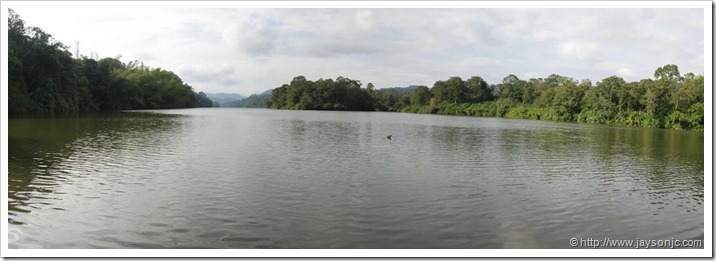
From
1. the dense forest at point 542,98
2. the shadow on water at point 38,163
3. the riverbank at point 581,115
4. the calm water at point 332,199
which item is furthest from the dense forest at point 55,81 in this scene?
the riverbank at point 581,115

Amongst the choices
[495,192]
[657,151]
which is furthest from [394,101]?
[495,192]

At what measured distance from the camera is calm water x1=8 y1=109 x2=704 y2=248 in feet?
26.0

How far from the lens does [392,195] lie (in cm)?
1113

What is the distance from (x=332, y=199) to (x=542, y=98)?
270 feet

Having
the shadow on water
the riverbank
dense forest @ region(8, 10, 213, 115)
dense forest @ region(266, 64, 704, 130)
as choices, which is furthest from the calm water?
dense forest @ region(266, 64, 704, 130)

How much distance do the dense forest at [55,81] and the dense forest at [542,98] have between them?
56016mm

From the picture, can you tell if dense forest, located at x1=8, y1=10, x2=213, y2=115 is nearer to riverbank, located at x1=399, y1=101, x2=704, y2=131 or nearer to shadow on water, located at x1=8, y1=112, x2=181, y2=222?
shadow on water, located at x1=8, y1=112, x2=181, y2=222

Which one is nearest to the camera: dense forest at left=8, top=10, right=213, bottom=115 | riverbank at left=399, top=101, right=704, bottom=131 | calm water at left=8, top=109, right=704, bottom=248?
calm water at left=8, top=109, right=704, bottom=248

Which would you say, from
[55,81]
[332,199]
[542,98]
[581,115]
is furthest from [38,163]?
[542,98]

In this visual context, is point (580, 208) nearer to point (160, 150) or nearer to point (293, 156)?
point (293, 156)

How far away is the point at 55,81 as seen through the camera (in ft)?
183

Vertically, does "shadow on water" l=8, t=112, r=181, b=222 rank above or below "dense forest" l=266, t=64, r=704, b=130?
below

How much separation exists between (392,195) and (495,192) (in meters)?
2.57

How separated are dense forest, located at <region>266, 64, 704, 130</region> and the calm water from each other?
149 ft
